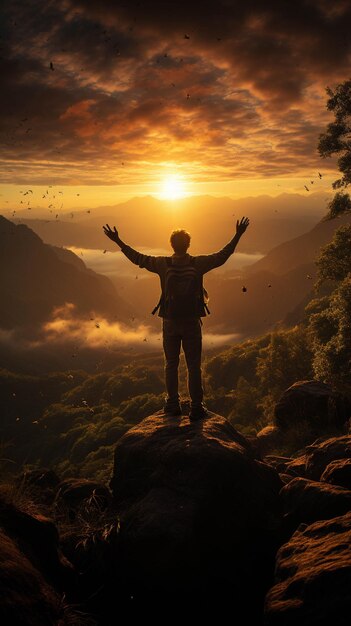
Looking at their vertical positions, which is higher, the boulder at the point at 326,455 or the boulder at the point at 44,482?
the boulder at the point at 326,455

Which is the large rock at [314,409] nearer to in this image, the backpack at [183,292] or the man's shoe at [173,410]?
the man's shoe at [173,410]

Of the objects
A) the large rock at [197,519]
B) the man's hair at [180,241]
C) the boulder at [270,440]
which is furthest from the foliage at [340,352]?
the man's hair at [180,241]

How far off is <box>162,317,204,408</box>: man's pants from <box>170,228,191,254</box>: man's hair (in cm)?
143

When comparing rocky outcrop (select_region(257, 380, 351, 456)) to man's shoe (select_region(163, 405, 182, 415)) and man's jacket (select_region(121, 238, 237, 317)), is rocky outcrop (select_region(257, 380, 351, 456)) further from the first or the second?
man's jacket (select_region(121, 238, 237, 317))

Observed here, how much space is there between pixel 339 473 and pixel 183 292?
4.31 m

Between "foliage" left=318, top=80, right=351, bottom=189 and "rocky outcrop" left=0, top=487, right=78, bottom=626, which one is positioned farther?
"foliage" left=318, top=80, right=351, bottom=189

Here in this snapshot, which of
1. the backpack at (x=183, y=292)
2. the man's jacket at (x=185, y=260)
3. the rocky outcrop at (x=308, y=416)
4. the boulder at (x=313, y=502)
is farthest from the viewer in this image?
the rocky outcrop at (x=308, y=416)

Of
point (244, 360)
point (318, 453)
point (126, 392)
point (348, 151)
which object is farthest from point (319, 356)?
point (126, 392)

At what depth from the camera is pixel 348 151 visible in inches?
814

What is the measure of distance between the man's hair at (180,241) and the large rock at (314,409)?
7.37m

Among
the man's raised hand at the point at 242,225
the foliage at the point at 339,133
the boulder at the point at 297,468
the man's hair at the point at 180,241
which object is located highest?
the foliage at the point at 339,133

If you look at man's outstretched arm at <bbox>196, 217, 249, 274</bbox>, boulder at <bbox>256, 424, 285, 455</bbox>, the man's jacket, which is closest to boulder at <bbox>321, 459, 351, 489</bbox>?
the man's jacket

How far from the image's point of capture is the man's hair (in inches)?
344

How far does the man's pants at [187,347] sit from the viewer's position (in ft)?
29.1
